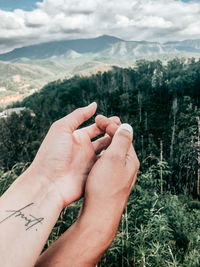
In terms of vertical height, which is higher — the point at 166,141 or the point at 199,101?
the point at 199,101

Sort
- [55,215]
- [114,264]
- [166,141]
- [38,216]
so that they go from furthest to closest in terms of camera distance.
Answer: [166,141] → [114,264] → [55,215] → [38,216]

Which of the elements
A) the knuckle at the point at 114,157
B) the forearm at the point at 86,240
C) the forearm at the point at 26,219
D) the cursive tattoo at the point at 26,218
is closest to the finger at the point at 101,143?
the knuckle at the point at 114,157

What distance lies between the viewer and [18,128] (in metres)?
44.0

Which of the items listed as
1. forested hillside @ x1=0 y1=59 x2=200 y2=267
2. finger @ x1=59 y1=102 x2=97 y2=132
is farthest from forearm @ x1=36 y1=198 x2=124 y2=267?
finger @ x1=59 y1=102 x2=97 y2=132

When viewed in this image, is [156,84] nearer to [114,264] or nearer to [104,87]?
[104,87]

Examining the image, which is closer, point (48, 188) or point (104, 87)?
point (48, 188)

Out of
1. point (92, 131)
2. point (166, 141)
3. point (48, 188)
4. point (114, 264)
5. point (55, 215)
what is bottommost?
point (166, 141)

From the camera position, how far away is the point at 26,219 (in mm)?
2266

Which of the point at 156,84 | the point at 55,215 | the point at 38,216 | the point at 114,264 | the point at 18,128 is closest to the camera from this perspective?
the point at 38,216

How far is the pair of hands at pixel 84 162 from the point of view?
239 cm

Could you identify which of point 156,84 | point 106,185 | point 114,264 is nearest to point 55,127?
point 106,185

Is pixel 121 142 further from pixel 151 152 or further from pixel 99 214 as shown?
pixel 151 152

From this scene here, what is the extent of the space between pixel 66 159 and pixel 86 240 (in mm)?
1043

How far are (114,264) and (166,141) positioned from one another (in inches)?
1292
